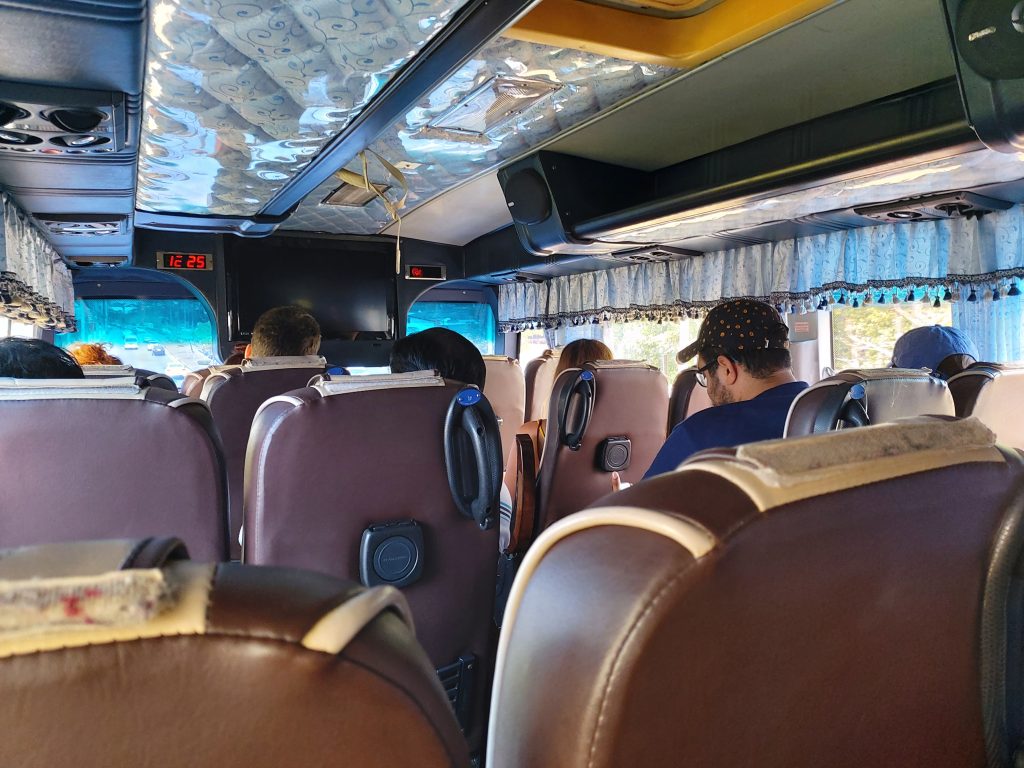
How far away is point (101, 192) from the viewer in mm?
4469

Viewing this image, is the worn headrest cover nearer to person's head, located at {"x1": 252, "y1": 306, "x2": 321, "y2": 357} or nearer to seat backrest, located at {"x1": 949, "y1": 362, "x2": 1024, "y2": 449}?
person's head, located at {"x1": 252, "y1": 306, "x2": 321, "y2": 357}


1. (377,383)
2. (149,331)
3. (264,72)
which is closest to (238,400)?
(264,72)

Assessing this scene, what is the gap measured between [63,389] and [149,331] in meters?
7.23

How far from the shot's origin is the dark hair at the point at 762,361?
2.28 metres

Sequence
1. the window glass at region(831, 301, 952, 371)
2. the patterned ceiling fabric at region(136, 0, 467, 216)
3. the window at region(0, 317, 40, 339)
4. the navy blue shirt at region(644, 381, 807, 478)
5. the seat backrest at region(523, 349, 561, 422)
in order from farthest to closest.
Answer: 1. the seat backrest at region(523, 349, 561, 422)
2. the window at region(0, 317, 40, 339)
3. the window glass at region(831, 301, 952, 371)
4. the patterned ceiling fabric at region(136, 0, 467, 216)
5. the navy blue shirt at region(644, 381, 807, 478)

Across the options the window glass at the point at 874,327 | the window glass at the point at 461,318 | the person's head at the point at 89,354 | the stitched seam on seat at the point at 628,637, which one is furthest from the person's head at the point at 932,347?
the window glass at the point at 461,318

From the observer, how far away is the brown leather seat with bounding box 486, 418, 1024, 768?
0.52 meters

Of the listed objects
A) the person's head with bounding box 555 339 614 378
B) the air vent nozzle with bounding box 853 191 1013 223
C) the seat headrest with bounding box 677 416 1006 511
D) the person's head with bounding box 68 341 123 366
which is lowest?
the seat headrest with bounding box 677 416 1006 511

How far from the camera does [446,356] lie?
2547 mm

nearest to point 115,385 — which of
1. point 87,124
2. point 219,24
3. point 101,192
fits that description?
point 219,24

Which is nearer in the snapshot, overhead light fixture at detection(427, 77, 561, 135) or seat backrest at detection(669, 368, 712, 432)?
overhead light fixture at detection(427, 77, 561, 135)

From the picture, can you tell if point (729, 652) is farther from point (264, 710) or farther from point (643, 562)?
point (264, 710)

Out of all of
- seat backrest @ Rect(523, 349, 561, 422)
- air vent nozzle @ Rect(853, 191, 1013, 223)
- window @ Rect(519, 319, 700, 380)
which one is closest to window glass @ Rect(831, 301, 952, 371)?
air vent nozzle @ Rect(853, 191, 1013, 223)

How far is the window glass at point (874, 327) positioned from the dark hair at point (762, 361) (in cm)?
300
